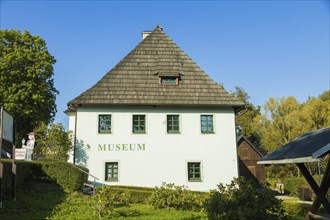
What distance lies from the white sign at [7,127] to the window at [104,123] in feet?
30.0

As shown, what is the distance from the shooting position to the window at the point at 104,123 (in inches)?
851

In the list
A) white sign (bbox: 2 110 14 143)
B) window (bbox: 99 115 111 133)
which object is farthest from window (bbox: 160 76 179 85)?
white sign (bbox: 2 110 14 143)

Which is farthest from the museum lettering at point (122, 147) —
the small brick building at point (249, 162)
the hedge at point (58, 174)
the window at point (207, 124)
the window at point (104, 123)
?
the small brick building at point (249, 162)

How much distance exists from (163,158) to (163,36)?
10.2 m

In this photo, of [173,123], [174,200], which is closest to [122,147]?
[173,123]

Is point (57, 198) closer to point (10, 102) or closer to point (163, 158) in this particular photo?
point (163, 158)

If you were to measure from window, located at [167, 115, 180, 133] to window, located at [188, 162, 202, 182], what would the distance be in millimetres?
2386

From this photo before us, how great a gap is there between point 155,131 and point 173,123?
1339 mm

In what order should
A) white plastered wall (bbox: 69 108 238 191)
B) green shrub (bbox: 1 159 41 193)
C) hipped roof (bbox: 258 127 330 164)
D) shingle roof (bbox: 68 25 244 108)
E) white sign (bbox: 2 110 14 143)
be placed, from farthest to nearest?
shingle roof (bbox: 68 25 244 108) < white plastered wall (bbox: 69 108 238 191) < green shrub (bbox: 1 159 41 193) < white sign (bbox: 2 110 14 143) < hipped roof (bbox: 258 127 330 164)

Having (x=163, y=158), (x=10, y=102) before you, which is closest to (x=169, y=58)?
(x=163, y=158)

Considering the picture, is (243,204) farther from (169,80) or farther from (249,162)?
(249,162)

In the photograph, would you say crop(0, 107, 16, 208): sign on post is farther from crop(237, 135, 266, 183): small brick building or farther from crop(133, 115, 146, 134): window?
crop(237, 135, 266, 183): small brick building

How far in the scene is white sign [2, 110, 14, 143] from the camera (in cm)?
1141

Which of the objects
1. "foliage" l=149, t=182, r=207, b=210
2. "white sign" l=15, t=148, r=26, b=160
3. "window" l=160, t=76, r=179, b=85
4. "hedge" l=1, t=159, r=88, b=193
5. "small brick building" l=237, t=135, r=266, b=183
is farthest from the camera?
"small brick building" l=237, t=135, r=266, b=183
